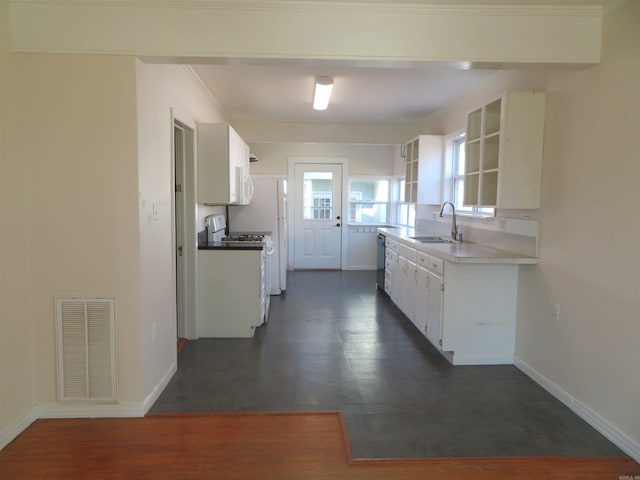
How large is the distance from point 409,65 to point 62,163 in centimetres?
221

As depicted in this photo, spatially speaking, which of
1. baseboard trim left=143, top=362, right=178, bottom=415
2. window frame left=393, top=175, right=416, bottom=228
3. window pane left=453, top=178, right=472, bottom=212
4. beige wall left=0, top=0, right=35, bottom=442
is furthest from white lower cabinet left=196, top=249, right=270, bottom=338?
window frame left=393, top=175, right=416, bottom=228

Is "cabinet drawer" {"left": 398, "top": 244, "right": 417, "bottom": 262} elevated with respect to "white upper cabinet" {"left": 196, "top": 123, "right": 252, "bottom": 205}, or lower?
lower

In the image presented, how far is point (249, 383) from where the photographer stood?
3223 mm

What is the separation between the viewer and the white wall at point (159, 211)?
8.99 feet

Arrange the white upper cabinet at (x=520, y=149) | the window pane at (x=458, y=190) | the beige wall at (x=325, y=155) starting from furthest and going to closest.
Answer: the beige wall at (x=325, y=155)
the window pane at (x=458, y=190)
the white upper cabinet at (x=520, y=149)

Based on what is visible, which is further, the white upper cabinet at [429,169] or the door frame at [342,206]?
the door frame at [342,206]

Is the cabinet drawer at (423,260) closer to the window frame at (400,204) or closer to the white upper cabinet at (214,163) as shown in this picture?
the white upper cabinet at (214,163)

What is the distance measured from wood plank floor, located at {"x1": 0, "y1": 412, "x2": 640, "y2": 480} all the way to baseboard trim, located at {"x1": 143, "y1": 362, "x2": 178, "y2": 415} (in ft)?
0.52

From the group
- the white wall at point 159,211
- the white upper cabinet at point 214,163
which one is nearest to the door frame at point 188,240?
the white upper cabinet at point 214,163

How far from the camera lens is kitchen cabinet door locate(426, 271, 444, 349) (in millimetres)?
3663

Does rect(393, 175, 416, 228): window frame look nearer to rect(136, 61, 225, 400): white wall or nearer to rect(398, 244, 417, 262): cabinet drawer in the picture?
rect(398, 244, 417, 262): cabinet drawer

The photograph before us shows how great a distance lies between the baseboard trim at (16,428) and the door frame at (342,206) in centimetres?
583

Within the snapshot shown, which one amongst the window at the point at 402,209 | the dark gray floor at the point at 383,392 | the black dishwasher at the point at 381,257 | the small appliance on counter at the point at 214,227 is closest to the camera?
the dark gray floor at the point at 383,392

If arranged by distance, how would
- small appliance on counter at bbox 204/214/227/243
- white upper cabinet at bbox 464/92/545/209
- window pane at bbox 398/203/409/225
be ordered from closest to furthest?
1. white upper cabinet at bbox 464/92/545/209
2. small appliance on counter at bbox 204/214/227/243
3. window pane at bbox 398/203/409/225
